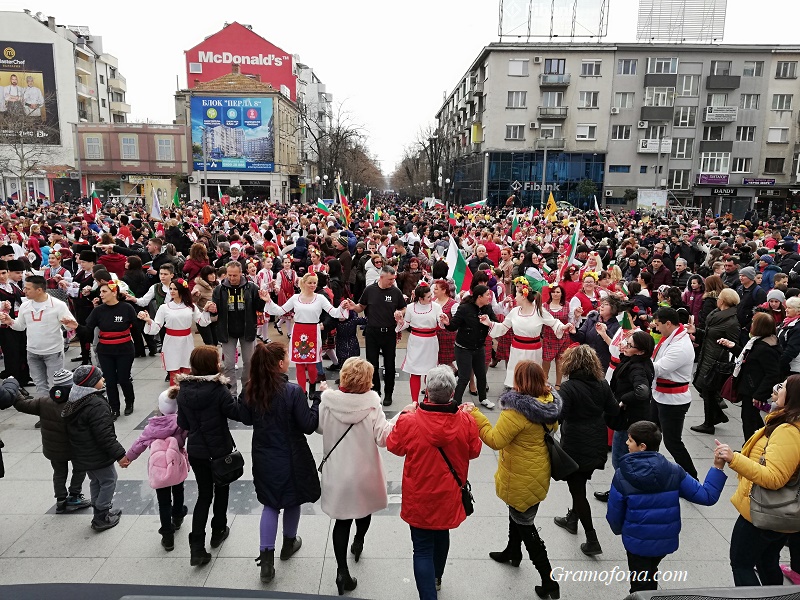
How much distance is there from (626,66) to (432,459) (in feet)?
180

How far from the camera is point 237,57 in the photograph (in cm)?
6003

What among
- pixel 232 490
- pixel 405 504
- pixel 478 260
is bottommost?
pixel 232 490

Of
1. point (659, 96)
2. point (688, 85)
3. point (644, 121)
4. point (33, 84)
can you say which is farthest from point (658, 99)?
point (33, 84)

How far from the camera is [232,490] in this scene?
5.36 m

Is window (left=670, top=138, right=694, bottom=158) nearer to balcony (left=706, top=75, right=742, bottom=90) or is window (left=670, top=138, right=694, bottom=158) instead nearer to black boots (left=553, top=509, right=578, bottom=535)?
balcony (left=706, top=75, right=742, bottom=90)

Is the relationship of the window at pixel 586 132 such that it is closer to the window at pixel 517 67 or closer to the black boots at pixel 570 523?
the window at pixel 517 67

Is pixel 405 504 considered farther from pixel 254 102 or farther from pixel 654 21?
pixel 654 21

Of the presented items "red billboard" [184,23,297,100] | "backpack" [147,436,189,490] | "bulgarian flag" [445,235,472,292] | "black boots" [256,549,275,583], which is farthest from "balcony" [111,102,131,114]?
"black boots" [256,549,275,583]

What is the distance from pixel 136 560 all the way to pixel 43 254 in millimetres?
9823

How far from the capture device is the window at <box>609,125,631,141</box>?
166ft

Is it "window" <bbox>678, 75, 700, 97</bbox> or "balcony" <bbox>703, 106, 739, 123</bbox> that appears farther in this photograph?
"window" <bbox>678, 75, 700, 97</bbox>

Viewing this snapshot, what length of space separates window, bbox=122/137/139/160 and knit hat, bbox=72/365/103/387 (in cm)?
5558

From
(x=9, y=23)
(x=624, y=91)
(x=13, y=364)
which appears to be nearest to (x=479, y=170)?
(x=624, y=91)

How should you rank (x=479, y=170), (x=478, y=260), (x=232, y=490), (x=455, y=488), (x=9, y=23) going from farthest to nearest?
(x=479, y=170) < (x=9, y=23) < (x=478, y=260) < (x=232, y=490) < (x=455, y=488)
